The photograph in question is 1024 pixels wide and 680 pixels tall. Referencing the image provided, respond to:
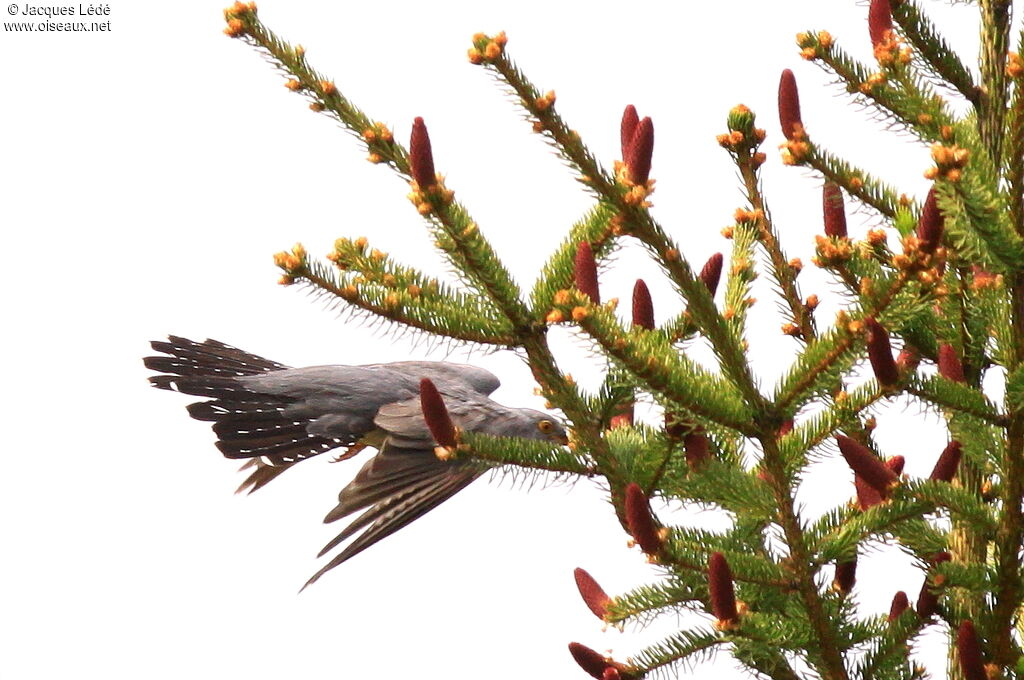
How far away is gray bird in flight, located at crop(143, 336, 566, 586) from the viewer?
3049 millimetres

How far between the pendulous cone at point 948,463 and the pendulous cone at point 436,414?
107 cm

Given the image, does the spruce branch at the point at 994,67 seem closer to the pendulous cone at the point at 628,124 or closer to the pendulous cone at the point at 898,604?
the pendulous cone at the point at 628,124

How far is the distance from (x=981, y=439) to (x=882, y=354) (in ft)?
1.58

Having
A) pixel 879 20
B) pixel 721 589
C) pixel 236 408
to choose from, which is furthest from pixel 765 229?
pixel 236 408

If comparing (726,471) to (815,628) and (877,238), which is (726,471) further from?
(877,238)

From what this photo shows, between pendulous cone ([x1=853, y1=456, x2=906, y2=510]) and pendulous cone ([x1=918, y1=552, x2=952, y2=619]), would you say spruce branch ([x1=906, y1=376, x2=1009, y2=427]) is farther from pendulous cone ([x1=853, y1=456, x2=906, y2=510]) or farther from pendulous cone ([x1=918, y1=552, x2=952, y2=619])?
pendulous cone ([x1=918, y1=552, x2=952, y2=619])

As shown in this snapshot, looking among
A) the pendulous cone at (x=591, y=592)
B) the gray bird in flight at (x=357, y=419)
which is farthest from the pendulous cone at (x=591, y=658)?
the gray bird in flight at (x=357, y=419)

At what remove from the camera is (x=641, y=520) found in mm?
2268

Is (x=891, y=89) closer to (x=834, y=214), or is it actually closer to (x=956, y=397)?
(x=834, y=214)

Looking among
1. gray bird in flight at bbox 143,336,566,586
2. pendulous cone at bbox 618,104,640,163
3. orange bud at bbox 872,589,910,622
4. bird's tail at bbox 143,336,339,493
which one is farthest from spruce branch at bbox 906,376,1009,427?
bird's tail at bbox 143,336,339,493

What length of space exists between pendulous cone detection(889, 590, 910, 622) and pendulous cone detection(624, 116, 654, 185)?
134 cm

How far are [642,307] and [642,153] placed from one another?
1.53 feet

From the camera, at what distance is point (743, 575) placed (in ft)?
8.21

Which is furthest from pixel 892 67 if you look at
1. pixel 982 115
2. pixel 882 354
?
pixel 882 354
